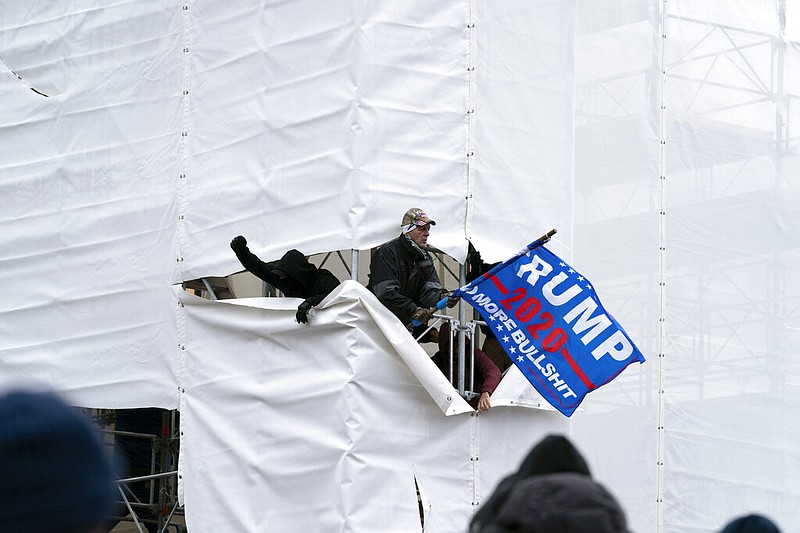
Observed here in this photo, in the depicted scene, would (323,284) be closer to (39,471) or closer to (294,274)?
(294,274)

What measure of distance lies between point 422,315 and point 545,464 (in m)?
5.88

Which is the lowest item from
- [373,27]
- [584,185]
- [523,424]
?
[523,424]

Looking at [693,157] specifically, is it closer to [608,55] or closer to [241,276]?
[608,55]

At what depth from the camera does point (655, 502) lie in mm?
9219

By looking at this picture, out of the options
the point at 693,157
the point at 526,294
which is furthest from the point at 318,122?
the point at 693,157

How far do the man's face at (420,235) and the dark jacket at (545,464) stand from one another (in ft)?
19.7

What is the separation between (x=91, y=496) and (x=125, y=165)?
25.8 feet

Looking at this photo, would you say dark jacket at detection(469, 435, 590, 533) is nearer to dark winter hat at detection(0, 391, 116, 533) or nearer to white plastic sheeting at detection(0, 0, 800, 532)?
dark winter hat at detection(0, 391, 116, 533)

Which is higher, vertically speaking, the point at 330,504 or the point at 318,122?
the point at 318,122

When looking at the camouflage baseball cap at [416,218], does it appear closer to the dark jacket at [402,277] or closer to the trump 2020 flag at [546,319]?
the dark jacket at [402,277]

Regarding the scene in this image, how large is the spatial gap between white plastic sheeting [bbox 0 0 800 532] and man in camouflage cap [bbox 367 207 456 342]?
6.2 inches

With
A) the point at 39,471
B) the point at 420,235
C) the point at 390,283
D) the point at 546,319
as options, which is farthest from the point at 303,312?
the point at 39,471

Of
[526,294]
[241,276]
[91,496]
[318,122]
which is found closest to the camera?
[91,496]

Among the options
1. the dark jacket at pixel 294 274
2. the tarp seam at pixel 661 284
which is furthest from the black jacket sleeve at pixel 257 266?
the tarp seam at pixel 661 284
